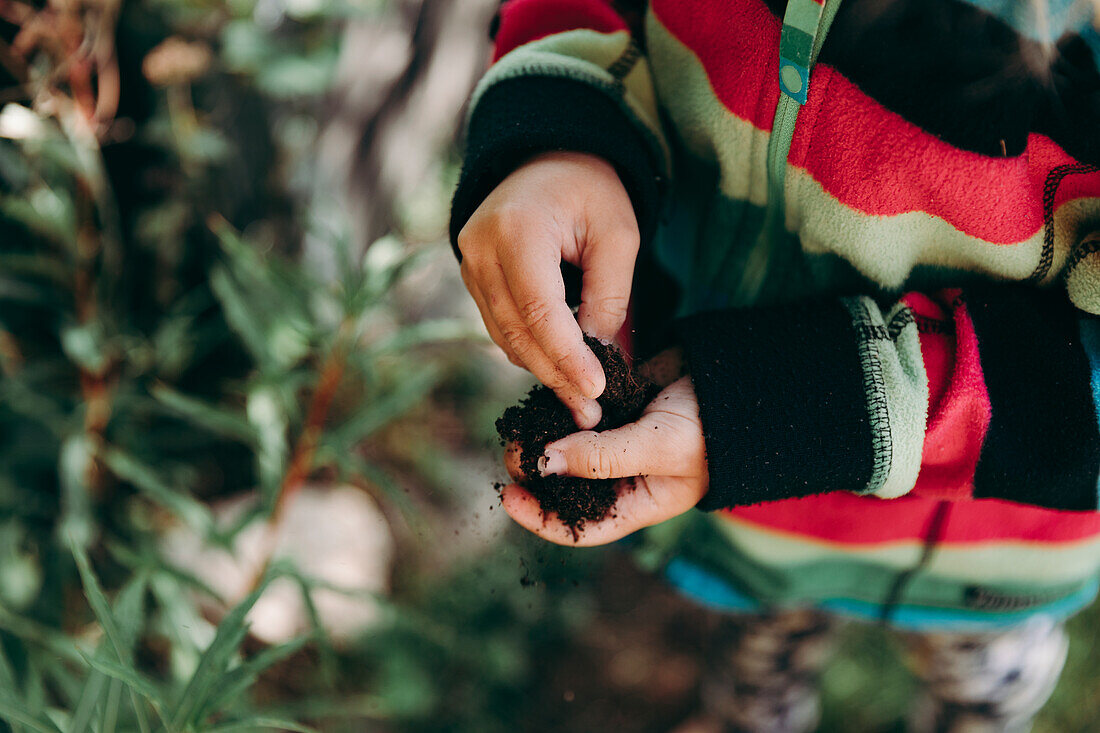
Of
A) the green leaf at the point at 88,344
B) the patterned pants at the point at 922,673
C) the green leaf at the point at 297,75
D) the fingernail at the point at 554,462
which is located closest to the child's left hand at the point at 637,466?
the fingernail at the point at 554,462

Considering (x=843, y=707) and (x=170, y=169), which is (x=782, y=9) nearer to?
(x=170, y=169)

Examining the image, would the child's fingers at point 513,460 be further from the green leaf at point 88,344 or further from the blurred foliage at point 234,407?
the green leaf at point 88,344

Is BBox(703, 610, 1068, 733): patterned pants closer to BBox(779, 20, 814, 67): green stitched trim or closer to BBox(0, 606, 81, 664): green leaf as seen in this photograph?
BBox(779, 20, 814, 67): green stitched trim

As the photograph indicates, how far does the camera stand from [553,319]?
2.10 ft

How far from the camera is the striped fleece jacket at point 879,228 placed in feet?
2.05

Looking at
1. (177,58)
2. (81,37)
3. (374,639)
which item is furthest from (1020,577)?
(81,37)

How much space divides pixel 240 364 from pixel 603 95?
1.35m

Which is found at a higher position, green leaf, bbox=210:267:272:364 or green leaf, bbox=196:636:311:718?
green leaf, bbox=210:267:272:364

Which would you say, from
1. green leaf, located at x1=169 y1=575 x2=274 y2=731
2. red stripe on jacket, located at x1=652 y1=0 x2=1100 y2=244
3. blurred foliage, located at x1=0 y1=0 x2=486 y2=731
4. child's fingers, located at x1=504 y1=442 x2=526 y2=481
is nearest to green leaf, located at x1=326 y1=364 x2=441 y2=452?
blurred foliage, located at x1=0 y1=0 x2=486 y2=731

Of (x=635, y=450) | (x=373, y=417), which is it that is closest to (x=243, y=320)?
(x=373, y=417)

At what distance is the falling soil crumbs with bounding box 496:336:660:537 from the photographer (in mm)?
681

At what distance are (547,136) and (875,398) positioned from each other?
472 mm

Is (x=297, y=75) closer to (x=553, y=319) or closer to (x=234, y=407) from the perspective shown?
(x=234, y=407)

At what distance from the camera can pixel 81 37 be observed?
1292 mm
